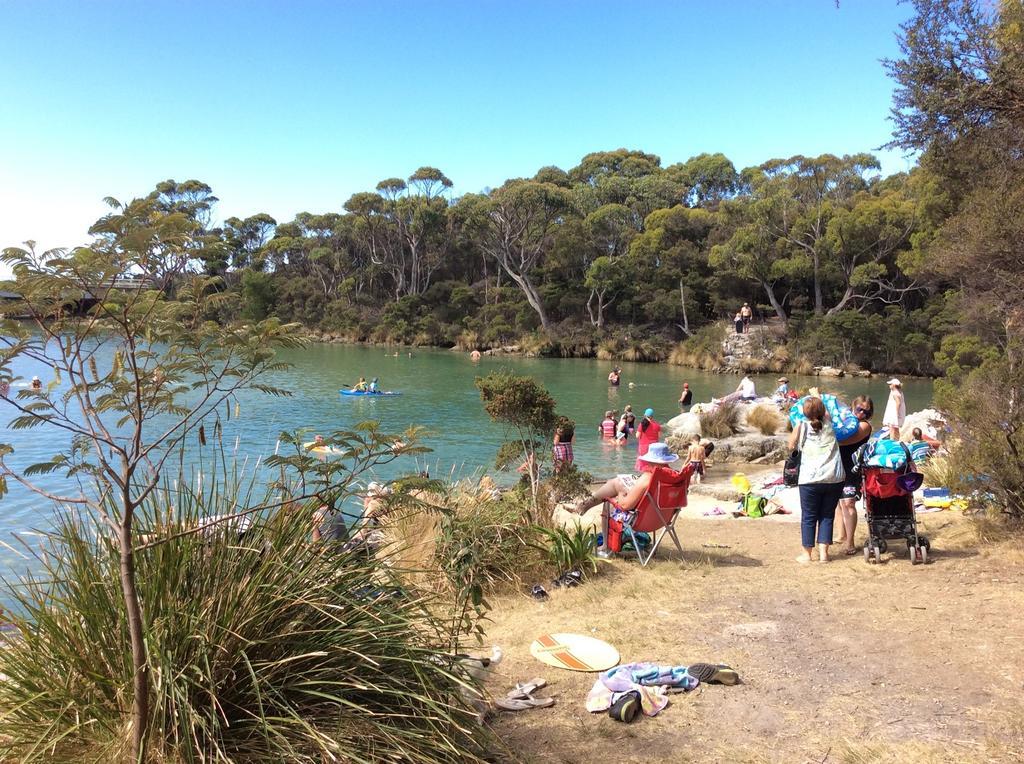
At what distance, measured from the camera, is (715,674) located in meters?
3.63

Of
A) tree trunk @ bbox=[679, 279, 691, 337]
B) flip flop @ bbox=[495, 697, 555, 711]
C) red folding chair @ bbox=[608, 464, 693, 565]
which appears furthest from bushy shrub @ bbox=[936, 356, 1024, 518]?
tree trunk @ bbox=[679, 279, 691, 337]

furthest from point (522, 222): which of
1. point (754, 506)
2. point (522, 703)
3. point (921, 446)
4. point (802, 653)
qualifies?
point (522, 703)

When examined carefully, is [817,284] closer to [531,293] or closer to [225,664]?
[531,293]

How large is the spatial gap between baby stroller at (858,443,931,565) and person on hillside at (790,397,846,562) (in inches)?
9.5

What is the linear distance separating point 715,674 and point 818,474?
2.74 metres

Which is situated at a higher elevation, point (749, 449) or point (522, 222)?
point (522, 222)

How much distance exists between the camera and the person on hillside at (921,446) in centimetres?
1074

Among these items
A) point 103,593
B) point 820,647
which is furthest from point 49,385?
point 820,647

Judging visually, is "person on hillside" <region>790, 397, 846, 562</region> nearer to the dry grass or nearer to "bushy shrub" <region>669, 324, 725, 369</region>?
the dry grass

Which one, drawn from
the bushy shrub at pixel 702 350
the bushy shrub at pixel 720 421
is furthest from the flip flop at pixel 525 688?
the bushy shrub at pixel 702 350

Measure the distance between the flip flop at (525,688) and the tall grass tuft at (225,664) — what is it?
2.12ft

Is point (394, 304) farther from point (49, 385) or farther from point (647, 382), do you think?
point (49, 385)

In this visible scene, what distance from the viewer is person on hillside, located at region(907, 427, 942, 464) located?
35.2 ft

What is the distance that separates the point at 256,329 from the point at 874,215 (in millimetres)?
40176
